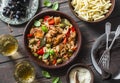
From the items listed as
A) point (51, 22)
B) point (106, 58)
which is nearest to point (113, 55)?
point (106, 58)

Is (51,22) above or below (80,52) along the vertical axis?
above

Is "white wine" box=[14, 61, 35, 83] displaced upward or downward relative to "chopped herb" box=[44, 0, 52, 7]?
downward

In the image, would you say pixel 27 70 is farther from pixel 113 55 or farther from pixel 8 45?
pixel 113 55

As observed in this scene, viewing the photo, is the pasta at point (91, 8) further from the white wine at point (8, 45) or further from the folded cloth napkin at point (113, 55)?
the white wine at point (8, 45)

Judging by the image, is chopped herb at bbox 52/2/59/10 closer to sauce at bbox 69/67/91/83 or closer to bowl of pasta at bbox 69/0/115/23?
bowl of pasta at bbox 69/0/115/23

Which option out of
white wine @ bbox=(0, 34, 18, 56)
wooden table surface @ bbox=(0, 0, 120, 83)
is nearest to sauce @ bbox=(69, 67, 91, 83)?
wooden table surface @ bbox=(0, 0, 120, 83)

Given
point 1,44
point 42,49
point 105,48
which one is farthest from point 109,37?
point 1,44
